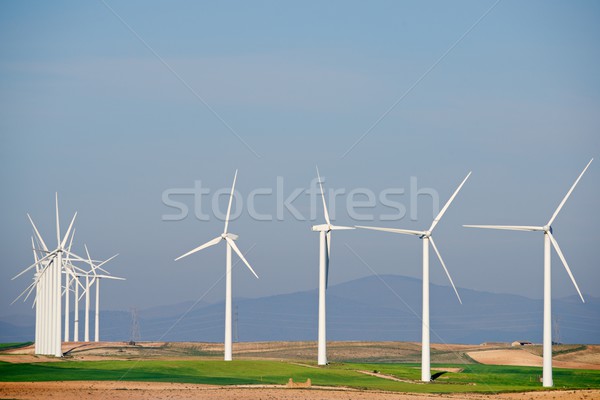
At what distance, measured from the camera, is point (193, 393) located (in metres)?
82.1

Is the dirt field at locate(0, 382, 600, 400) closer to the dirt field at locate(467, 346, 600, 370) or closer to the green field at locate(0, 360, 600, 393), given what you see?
the green field at locate(0, 360, 600, 393)

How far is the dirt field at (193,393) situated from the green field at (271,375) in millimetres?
4289

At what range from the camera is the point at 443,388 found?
3684 inches

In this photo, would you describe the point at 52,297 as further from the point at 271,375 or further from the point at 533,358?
the point at 533,358

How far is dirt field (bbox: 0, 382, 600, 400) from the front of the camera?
79.4m

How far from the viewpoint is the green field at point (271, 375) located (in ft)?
309

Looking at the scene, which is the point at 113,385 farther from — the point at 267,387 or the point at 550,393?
the point at 550,393

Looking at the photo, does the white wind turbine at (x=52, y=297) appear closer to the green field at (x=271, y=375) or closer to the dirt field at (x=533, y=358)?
the green field at (x=271, y=375)

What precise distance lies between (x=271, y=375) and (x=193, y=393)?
20.9 metres

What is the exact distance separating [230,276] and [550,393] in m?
36.2

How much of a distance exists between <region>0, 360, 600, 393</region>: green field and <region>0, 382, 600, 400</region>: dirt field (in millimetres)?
4289

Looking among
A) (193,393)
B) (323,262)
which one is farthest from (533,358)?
(193,393)

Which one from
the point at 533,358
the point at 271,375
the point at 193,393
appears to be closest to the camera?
the point at 193,393

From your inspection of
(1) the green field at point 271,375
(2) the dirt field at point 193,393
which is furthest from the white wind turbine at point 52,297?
(2) the dirt field at point 193,393
